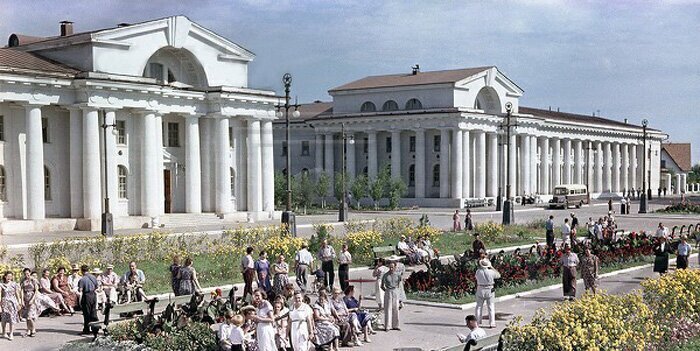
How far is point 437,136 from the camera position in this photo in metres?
73.8

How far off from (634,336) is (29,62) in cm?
3696

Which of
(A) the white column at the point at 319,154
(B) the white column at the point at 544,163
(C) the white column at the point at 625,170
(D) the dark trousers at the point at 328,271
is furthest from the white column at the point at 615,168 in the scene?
(D) the dark trousers at the point at 328,271

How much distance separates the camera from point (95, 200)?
43.7 metres

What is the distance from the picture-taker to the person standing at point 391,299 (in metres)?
18.2

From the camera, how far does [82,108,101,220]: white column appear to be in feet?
142

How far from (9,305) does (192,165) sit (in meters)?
32.7

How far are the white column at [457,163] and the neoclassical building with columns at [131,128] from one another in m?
21.7

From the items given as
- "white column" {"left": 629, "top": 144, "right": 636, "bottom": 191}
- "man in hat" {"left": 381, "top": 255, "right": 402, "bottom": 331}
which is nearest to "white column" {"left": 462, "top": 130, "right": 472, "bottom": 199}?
"white column" {"left": 629, "top": 144, "right": 636, "bottom": 191}

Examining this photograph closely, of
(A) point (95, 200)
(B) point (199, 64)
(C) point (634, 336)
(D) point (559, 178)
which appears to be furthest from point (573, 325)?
(D) point (559, 178)

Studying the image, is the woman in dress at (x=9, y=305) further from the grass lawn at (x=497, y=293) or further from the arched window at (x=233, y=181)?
the arched window at (x=233, y=181)

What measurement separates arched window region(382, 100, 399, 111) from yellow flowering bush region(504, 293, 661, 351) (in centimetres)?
6168

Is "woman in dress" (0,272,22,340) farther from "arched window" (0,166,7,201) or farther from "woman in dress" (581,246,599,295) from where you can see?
"arched window" (0,166,7,201)

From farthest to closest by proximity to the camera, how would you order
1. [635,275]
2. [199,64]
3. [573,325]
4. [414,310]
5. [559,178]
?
[559,178] → [199,64] → [635,275] → [414,310] → [573,325]

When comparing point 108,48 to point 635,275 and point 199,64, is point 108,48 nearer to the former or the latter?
point 199,64
